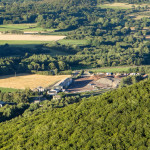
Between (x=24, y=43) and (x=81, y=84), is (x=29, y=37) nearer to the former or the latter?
(x=24, y=43)

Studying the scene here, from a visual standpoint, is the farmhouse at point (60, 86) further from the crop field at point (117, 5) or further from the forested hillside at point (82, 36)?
the crop field at point (117, 5)

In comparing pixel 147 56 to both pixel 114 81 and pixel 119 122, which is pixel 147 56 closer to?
pixel 114 81

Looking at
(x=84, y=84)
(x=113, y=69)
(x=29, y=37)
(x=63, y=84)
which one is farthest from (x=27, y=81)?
(x=29, y=37)

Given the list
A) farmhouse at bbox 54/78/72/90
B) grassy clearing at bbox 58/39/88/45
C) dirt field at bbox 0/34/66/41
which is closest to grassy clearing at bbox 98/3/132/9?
grassy clearing at bbox 58/39/88/45

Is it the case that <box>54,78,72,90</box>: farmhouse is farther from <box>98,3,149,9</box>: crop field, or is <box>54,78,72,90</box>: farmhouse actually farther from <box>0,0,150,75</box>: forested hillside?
<box>98,3,149,9</box>: crop field

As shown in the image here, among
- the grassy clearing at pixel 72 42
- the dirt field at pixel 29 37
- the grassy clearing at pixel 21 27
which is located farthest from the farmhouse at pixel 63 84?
the grassy clearing at pixel 21 27

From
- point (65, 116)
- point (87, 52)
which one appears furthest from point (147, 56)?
point (65, 116)
